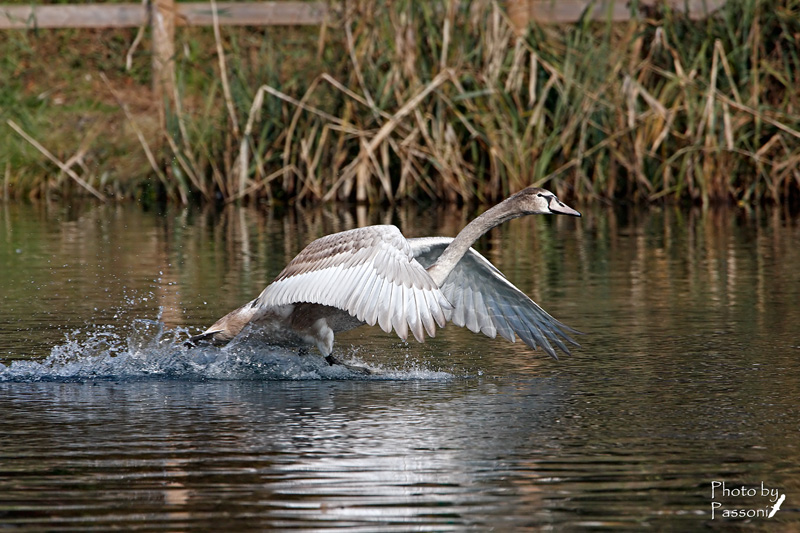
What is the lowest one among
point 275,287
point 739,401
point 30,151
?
point 739,401

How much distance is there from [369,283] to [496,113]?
31.0ft

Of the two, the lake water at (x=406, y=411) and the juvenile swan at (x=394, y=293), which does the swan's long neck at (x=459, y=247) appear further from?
the lake water at (x=406, y=411)

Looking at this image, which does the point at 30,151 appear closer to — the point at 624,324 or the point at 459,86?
the point at 459,86

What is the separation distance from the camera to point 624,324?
875cm

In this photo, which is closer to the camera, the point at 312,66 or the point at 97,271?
the point at 97,271

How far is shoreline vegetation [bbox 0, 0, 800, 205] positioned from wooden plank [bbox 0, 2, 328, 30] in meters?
2.31

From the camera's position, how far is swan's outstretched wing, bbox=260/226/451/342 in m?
6.65

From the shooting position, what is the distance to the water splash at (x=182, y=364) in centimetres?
721

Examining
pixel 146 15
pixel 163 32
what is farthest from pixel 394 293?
pixel 146 15

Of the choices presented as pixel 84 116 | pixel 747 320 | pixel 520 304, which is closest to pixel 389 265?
pixel 520 304

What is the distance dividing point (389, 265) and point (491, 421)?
1.21m

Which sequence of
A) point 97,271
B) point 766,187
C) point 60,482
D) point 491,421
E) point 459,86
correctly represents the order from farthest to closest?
point 766,187 < point 459,86 < point 97,271 < point 491,421 < point 60,482

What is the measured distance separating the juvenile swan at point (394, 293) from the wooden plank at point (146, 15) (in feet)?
39.1

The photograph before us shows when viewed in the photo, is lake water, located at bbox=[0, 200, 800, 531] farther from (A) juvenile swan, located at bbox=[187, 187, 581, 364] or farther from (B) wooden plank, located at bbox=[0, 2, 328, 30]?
(B) wooden plank, located at bbox=[0, 2, 328, 30]
